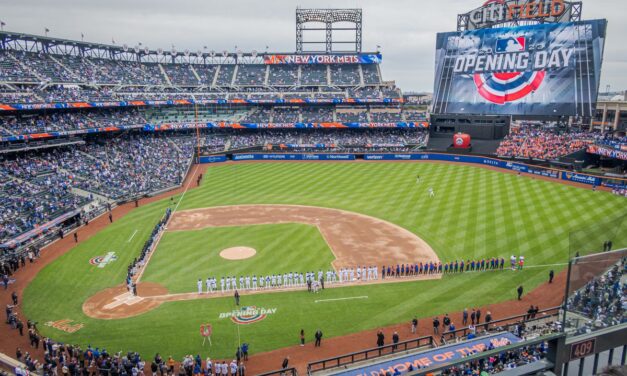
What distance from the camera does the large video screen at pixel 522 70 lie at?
57531 mm

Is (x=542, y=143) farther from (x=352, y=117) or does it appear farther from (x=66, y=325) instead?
(x=66, y=325)

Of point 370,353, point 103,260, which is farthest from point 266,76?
point 370,353

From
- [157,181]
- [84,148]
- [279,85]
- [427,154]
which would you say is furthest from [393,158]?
[84,148]

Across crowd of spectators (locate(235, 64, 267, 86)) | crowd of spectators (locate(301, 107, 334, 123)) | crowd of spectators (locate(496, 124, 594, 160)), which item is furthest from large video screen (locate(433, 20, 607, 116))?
crowd of spectators (locate(235, 64, 267, 86))

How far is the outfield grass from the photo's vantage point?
2589 cm

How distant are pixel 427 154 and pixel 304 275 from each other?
151 ft

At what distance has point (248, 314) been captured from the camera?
2142 centimetres

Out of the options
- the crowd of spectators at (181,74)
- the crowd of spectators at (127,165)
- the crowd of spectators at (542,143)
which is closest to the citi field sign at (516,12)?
the crowd of spectators at (542,143)

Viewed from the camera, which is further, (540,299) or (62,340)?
(540,299)

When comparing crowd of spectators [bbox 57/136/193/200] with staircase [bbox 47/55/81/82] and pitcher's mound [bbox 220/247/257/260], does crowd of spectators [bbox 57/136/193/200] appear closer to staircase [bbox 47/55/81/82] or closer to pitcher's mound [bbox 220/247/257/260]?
staircase [bbox 47/55/81/82]

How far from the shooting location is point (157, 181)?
50.4m

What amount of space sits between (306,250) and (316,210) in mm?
10181

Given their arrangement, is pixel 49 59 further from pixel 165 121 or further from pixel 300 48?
pixel 300 48

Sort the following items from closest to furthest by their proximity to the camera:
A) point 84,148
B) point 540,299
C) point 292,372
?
1. point 292,372
2. point 540,299
3. point 84,148
